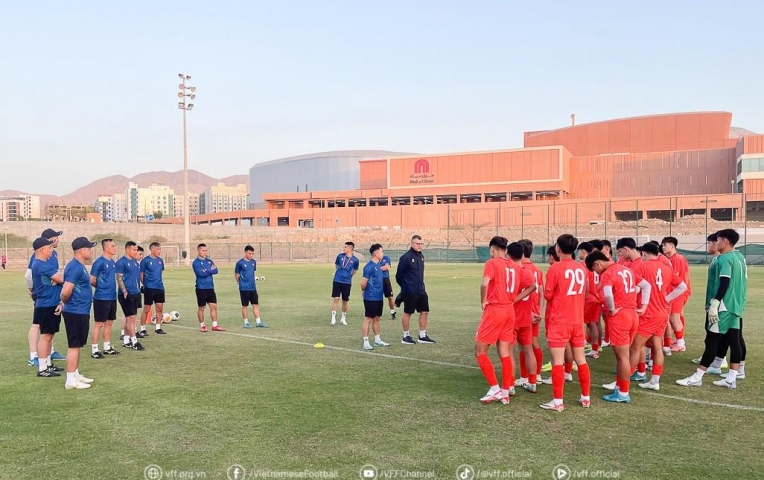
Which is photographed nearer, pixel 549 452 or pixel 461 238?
pixel 549 452

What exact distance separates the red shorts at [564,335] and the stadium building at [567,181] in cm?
6857

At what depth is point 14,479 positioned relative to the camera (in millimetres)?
4812

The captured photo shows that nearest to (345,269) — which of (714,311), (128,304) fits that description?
(128,304)

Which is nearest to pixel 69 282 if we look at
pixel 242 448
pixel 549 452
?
pixel 242 448

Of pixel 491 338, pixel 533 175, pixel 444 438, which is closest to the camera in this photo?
pixel 444 438

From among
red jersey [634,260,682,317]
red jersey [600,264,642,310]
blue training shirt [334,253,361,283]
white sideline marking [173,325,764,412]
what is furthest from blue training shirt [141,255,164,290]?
red jersey [634,260,682,317]

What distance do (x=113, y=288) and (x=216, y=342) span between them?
2482 mm

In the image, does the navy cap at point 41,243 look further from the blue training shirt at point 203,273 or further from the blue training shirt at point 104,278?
the blue training shirt at point 203,273

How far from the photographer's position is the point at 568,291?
6586mm

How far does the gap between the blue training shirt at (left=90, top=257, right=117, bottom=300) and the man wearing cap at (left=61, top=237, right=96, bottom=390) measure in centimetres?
163

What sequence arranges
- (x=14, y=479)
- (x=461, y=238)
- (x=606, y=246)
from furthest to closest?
(x=461, y=238)
(x=606, y=246)
(x=14, y=479)

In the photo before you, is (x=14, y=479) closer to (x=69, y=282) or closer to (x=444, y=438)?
(x=69, y=282)

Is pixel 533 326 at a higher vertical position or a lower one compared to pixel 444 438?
higher

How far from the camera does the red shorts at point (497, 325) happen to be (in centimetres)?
680
